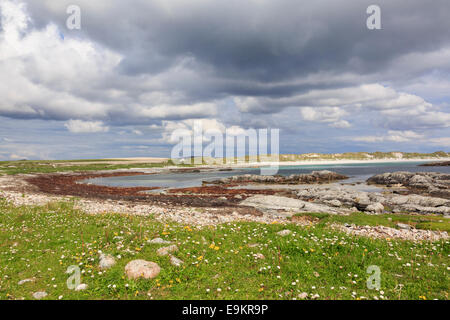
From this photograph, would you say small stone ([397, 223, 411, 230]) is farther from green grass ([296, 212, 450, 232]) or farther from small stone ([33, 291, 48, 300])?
small stone ([33, 291, 48, 300])

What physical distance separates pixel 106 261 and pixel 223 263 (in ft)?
17.8

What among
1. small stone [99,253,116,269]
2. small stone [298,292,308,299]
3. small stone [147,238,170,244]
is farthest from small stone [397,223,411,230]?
small stone [99,253,116,269]

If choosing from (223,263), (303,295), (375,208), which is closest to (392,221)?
(375,208)

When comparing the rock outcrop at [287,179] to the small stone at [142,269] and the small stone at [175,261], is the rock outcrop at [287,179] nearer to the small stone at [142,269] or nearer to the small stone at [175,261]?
the small stone at [175,261]

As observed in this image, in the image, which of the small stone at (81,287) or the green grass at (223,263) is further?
the small stone at (81,287)

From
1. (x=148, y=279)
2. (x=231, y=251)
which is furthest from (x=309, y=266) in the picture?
(x=148, y=279)

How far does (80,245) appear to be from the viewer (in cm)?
1345

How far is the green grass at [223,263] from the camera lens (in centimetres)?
912

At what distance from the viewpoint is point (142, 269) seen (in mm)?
10266

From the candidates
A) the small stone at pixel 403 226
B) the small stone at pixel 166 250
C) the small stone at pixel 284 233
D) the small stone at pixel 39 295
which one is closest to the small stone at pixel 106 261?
the small stone at pixel 166 250

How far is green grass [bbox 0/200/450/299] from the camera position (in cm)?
912

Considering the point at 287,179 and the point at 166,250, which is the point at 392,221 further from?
the point at 287,179

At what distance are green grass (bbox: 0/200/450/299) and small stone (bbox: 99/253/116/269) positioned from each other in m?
0.32

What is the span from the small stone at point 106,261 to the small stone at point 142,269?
1.01 metres
